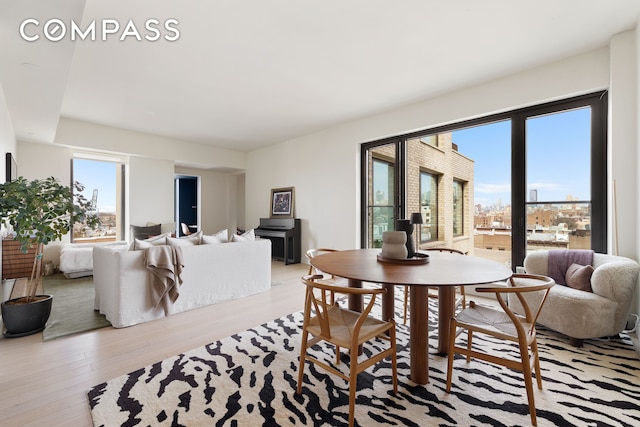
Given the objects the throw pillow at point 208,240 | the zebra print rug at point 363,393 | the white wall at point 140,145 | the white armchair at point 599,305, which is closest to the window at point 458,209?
the white armchair at point 599,305

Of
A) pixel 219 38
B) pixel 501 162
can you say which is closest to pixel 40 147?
pixel 219 38

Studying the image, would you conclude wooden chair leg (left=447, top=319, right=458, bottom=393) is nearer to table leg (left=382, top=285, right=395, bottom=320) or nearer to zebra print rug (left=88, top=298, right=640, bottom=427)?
zebra print rug (left=88, top=298, right=640, bottom=427)

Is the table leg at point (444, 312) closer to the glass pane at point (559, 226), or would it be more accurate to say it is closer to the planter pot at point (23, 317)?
the glass pane at point (559, 226)

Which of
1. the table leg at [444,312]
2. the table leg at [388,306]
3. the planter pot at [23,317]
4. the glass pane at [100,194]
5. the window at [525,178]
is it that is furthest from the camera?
the glass pane at [100,194]

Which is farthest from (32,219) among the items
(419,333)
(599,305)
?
(599,305)

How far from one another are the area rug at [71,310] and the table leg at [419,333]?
2.93m

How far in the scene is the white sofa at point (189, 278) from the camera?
2.77 metres

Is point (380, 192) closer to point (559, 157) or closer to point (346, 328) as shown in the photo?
point (559, 157)

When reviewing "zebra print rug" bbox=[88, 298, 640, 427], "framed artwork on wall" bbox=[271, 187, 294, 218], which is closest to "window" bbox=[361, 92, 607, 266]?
"zebra print rug" bbox=[88, 298, 640, 427]

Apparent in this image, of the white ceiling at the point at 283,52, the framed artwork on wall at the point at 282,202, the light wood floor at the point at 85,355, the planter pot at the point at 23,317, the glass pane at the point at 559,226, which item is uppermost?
the white ceiling at the point at 283,52

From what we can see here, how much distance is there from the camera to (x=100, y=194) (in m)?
6.00

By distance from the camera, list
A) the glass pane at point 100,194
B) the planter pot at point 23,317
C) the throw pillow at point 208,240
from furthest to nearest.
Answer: the glass pane at point 100,194 → the throw pillow at point 208,240 → the planter pot at point 23,317

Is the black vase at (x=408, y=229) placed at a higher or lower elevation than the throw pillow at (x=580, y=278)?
higher

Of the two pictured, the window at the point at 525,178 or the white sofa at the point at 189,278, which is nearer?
the white sofa at the point at 189,278
